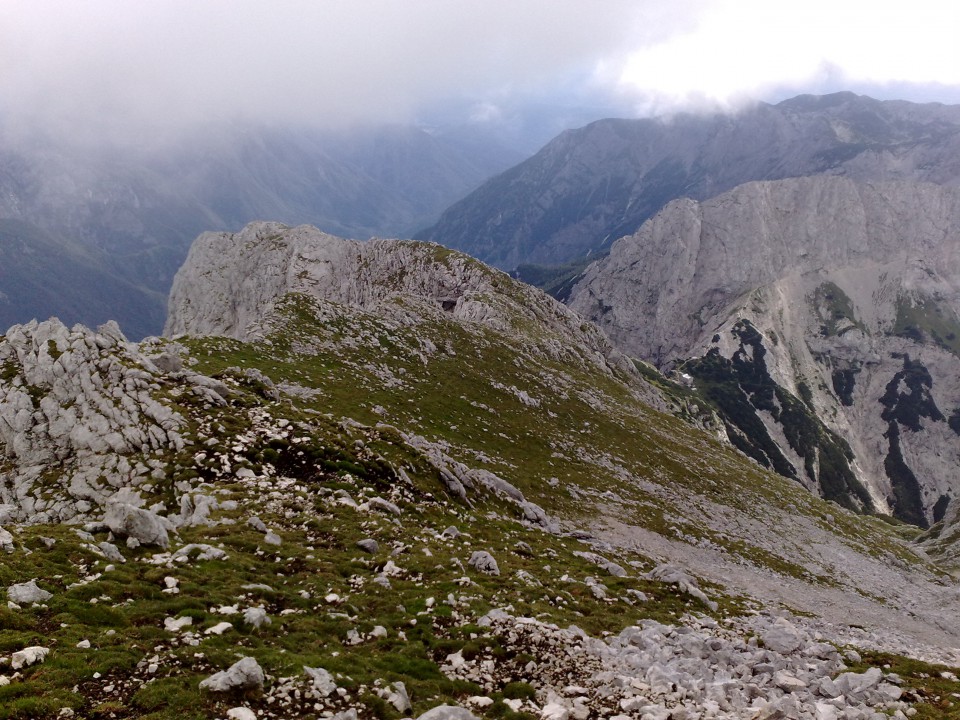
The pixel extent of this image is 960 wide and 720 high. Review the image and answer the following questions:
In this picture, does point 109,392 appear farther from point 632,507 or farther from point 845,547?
point 845,547

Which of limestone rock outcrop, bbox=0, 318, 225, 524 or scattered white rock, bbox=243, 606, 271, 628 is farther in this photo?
limestone rock outcrop, bbox=0, 318, 225, 524

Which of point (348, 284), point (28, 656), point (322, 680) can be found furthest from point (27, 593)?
point (348, 284)

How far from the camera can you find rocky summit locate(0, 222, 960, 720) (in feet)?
43.8

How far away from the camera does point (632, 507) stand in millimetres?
48750

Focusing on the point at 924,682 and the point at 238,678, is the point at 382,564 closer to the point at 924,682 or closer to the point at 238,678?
the point at 238,678

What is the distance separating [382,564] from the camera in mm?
21406

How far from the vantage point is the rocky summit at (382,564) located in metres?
13.3

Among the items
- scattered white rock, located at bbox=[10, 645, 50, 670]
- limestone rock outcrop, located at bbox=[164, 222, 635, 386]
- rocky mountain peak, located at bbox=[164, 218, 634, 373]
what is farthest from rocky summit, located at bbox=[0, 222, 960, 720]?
limestone rock outcrop, located at bbox=[164, 222, 635, 386]

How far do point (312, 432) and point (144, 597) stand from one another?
53.6ft

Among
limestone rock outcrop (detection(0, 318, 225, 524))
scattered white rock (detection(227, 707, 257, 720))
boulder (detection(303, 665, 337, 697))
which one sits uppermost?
scattered white rock (detection(227, 707, 257, 720))

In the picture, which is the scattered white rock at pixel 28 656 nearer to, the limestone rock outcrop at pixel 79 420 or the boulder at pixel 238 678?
the boulder at pixel 238 678

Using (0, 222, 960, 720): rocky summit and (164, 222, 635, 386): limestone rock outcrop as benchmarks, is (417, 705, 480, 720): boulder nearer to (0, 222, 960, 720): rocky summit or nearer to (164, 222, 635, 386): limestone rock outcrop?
(0, 222, 960, 720): rocky summit

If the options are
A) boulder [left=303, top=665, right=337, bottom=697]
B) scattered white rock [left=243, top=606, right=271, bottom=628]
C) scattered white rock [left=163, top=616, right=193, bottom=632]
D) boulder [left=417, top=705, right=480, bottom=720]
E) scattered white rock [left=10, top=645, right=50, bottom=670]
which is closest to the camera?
A: scattered white rock [left=10, top=645, right=50, bottom=670]

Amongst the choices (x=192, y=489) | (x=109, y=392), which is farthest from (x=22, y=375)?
(x=192, y=489)
